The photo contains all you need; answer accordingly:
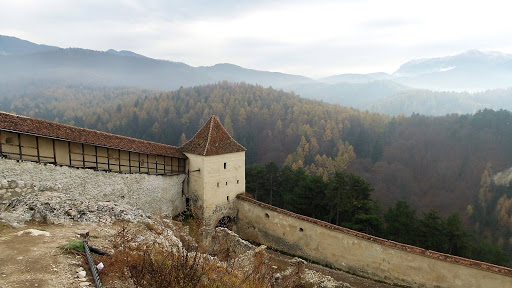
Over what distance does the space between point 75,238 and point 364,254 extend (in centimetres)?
1375


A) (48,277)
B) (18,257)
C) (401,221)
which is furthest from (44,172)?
(401,221)

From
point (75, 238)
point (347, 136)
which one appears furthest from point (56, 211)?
point (347, 136)

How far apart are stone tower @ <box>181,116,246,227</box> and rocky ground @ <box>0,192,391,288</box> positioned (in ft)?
11.9

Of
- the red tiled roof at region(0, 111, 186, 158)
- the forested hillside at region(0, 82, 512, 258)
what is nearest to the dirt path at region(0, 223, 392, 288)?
the red tiled roof at region(0, 111, 186, 158)

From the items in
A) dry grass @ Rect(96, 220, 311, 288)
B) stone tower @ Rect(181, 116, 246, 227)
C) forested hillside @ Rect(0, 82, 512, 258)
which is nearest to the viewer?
dry grass @ Rect(96, 220, 311, 288)

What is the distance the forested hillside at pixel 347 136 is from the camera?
67312 millimetres

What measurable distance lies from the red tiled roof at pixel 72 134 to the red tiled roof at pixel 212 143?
142 centimetres

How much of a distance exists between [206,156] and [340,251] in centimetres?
1064

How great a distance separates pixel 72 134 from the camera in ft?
55.0

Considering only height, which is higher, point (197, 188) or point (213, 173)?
point (213, 173)

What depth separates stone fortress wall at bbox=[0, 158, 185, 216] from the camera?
45.1 feet

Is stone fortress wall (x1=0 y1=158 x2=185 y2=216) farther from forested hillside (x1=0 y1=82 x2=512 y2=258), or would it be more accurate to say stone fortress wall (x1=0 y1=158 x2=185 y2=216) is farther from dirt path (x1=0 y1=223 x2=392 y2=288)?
forested hillside (x1=0 y1=82 x2=512 y2=258)

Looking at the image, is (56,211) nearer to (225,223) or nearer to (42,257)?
(42,257)

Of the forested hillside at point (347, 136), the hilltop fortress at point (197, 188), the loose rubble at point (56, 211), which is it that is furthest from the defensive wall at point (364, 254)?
the forested hillside at point (347, 136)
